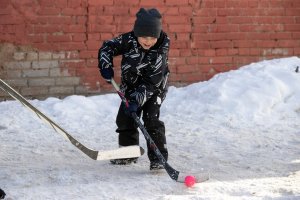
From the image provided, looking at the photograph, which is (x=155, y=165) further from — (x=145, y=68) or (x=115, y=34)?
(x=115, y=34)

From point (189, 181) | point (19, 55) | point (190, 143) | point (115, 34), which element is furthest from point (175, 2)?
point (189, 181)

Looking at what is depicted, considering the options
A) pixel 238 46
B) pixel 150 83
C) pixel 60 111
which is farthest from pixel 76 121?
pixel 238 46

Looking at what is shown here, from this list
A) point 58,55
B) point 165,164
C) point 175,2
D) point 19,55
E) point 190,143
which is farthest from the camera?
point 175,2

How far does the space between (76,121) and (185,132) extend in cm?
120

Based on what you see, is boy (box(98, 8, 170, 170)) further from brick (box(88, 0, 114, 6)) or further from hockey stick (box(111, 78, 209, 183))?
brick (box(88, 0, 114, 6))

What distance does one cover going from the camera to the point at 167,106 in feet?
21.9

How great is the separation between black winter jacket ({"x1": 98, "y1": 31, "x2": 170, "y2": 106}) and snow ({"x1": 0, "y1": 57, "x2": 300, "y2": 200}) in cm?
62

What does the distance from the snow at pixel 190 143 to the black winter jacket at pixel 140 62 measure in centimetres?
62

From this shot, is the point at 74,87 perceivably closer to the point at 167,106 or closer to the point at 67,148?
the point at 167,106

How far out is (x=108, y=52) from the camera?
4340 millimetres

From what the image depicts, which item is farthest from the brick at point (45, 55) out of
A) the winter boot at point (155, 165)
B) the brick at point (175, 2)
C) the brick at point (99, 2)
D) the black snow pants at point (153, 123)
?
the winter boot at point (155, 165)

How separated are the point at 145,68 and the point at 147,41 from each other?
0.22 meters

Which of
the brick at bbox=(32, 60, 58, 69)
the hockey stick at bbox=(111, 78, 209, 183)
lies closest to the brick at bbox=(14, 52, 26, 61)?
the brick at bbox=(32, 60, 58, 69)

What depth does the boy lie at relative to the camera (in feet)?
14.0
